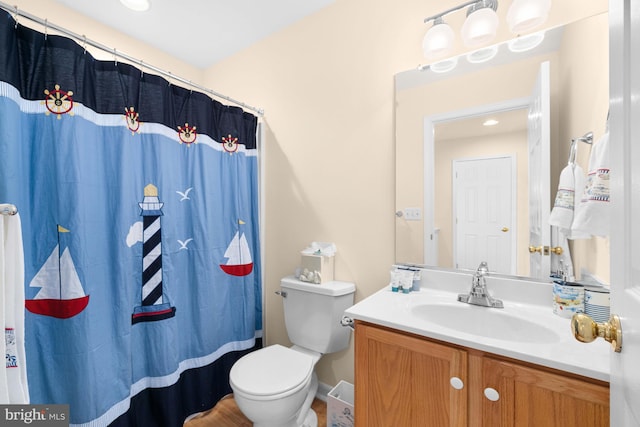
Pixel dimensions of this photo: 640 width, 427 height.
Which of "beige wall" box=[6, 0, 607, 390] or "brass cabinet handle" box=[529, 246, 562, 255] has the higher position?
"beige wall" box=[6, 0, 607, 390]

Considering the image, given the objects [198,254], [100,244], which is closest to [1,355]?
[100,244]

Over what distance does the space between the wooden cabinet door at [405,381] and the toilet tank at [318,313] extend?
19.3 inches

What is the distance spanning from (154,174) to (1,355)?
0.94 meters

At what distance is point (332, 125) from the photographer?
1.79m

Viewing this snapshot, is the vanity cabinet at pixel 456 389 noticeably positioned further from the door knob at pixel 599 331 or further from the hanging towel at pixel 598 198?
the hanging towel at pixel 598 198

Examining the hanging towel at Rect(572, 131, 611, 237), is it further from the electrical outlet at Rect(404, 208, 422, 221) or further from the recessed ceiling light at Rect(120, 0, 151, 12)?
the recessed ceiling light at Rect(120, 0, 151, 12)

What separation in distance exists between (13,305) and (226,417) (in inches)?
53.3

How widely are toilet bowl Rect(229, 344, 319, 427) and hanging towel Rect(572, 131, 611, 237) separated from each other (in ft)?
4.26

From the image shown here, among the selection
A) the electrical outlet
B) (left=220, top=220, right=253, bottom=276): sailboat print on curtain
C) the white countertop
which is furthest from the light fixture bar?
(left=220, top=220, right=253, bottom=276): sailboat print on curtain

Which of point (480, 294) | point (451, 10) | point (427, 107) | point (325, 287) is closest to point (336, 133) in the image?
point (427, 107)

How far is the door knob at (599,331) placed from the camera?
0.51 meters

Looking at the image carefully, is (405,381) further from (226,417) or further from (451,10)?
(451,10)

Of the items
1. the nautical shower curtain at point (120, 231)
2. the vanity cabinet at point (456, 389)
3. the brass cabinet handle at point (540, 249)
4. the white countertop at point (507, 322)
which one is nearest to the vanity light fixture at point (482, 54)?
the brass cabinet handle at point (540, 249)

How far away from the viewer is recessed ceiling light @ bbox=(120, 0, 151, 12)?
5.58 ft
